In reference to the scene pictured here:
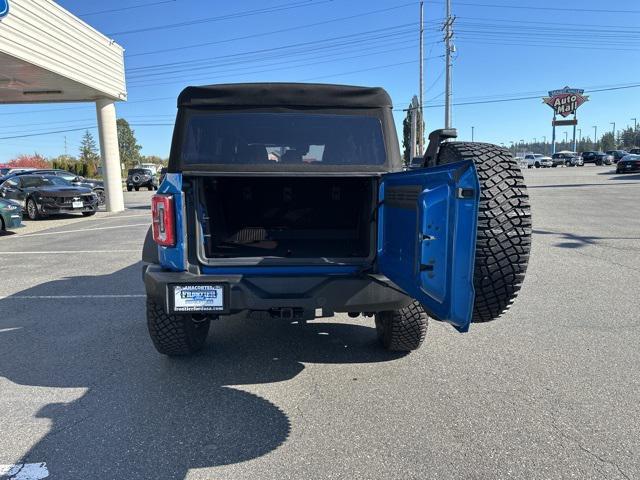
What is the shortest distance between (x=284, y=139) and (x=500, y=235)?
1.75 meters

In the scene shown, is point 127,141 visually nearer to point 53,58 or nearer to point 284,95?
point 53,58

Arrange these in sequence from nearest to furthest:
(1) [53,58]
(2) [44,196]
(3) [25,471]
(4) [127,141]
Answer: (3) [25,471] < (1) [53,58] < (2) [44,196] < (4) [127,141]

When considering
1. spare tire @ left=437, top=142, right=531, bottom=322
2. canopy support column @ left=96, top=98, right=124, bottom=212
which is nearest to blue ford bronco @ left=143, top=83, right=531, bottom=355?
spare tire @ left=437, top=142, right=531, bottom=322

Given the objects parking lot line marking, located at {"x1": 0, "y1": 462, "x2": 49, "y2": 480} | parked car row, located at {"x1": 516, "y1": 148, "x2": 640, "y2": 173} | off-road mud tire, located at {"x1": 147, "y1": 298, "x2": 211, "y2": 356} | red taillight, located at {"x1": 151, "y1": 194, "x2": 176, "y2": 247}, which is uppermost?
parked car row, located at {"x1": 516, "y1": 148, "x2": 640, "y2": 173}

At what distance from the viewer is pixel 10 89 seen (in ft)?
57.3

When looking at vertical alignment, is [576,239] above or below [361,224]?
below

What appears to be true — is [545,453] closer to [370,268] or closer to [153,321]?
[370,268]

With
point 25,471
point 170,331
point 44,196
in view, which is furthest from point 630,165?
point 25,471

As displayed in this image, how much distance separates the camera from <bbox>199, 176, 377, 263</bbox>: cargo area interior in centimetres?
422

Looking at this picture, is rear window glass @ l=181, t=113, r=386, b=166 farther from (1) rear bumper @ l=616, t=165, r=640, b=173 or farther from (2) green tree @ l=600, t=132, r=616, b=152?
(2) green tree @ l=600, t=132, r=616, b=152

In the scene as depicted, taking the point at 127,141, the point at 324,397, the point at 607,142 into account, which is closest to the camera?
the point at 324,397

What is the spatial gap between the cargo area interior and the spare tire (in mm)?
1578

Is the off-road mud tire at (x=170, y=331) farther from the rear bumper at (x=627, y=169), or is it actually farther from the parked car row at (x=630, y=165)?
the rear bumper at (x=627, y=169)

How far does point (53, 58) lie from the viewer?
46.7 ft
